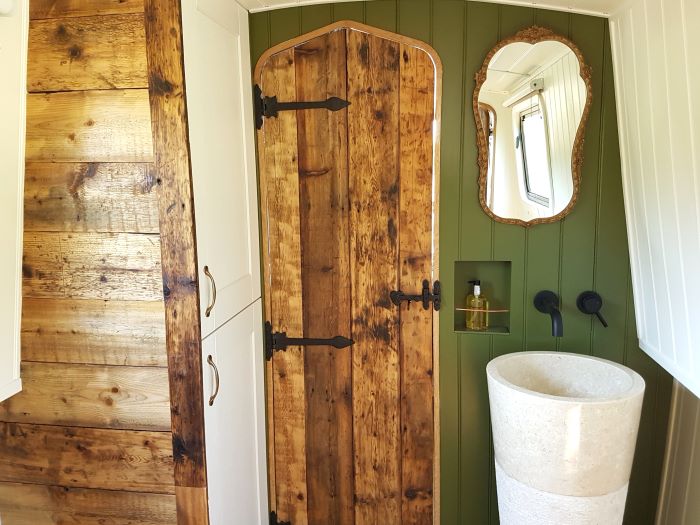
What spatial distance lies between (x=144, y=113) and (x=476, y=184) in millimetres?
1178

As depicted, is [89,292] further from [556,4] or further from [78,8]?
[556,4]

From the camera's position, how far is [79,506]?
1.69 metres

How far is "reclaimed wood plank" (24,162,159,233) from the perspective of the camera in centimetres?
153

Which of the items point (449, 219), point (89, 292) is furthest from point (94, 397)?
point (449, 219)

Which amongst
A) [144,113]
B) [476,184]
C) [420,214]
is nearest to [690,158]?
[476,184]

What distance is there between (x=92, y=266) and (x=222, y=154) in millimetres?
515

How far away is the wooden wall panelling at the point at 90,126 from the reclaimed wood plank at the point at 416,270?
0.95m

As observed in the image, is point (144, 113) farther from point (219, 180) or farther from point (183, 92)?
point (219, 180)

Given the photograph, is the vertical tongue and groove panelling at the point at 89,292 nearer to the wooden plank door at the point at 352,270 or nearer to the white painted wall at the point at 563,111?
→ the wooden plank door at the point at 352,270

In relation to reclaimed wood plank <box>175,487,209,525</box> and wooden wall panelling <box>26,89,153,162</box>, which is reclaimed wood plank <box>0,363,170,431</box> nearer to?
reclaimed wood plank <box>175,487,209,525</box>

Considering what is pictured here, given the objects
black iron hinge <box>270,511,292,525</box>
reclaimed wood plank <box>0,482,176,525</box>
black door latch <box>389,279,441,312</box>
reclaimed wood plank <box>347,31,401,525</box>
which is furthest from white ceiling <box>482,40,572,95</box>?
black iron hinge <box>270,511,292,525</box>

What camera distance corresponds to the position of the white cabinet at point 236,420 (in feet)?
5.42

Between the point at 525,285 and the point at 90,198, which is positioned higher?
the point at 90,198

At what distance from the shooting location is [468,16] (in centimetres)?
201
